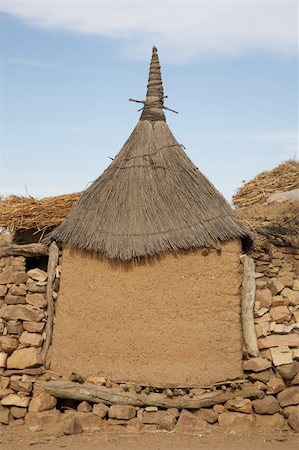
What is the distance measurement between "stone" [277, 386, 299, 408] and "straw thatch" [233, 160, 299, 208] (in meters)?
5.45

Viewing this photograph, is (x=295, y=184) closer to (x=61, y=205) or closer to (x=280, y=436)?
(x=61, y=205)

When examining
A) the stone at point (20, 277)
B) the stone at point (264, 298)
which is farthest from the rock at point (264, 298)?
the stone at point (20, 277)

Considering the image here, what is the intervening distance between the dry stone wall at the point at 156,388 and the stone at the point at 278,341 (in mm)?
13

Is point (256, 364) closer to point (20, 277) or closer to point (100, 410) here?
point (100, 410)

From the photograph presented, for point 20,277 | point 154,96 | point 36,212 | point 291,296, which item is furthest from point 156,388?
point 154,96

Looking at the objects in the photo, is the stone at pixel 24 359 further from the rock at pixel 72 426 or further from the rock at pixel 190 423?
the rock at pixel 190 423

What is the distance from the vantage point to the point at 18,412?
7.93 metres

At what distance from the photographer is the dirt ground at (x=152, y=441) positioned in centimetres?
692

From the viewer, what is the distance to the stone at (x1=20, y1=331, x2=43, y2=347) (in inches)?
324

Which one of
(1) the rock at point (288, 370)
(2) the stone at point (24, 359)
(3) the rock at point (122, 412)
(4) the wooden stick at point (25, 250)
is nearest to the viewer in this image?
(3) the rock at point (122, 412)

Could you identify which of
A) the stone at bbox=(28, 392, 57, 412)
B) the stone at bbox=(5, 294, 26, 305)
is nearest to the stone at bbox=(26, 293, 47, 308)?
the stone at bbox=(5, 294, 26, 305)

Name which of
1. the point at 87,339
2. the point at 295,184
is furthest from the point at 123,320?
the point at 295,184

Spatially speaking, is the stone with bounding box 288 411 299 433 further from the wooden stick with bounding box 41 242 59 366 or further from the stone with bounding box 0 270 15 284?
the stone with bounding box 0 270 15 284

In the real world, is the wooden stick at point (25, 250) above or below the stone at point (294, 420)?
above
